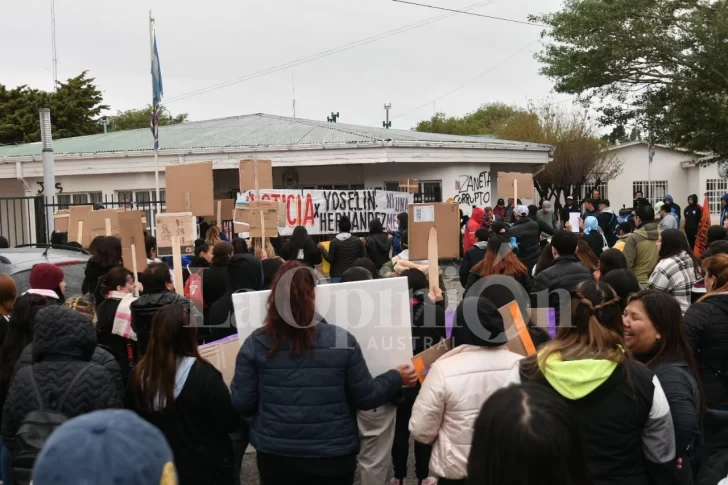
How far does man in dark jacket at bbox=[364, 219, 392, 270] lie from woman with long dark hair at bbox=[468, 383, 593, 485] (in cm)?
913

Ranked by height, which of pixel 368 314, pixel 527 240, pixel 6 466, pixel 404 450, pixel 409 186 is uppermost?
pixel 409 186

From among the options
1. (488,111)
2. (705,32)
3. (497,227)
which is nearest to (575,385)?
(497,227)

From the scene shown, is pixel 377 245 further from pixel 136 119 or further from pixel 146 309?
pixel 136 119

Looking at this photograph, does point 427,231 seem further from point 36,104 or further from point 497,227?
point 36,104

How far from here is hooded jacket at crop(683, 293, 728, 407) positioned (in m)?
4.63

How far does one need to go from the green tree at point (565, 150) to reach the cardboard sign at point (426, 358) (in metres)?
36.5

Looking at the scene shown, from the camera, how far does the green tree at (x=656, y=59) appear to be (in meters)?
20.0

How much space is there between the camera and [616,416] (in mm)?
3283

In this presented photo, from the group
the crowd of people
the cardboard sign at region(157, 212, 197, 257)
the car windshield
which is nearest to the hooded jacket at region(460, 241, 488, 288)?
the cardboard sign at region(157, 212, 197, 257)

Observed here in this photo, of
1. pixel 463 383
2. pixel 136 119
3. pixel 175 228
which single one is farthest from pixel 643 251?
pixel 136 119

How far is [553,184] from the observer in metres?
42.4

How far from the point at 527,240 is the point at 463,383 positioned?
6.99 m

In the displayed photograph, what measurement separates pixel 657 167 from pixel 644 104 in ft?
76.5

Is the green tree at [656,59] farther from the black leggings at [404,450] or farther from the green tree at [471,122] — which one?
the green tree at [471,122]
